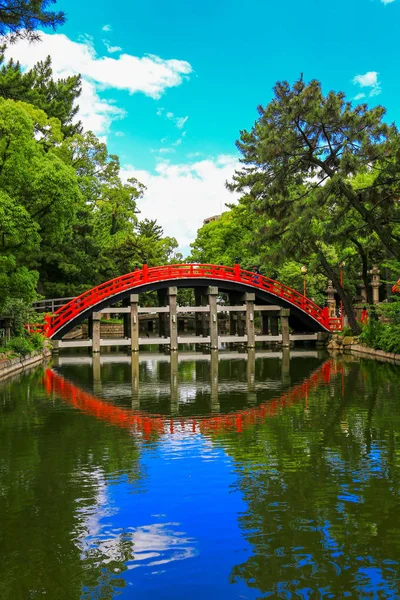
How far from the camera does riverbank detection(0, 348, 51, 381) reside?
20.1 meters


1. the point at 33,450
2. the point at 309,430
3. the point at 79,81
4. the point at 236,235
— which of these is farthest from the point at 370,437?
the point at 79,81

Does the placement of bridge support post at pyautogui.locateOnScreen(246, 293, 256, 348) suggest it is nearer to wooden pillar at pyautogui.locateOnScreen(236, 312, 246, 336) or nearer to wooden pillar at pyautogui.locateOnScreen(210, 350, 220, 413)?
wooden pillar at pyautogui.locateOnScreen(236, 312, 246, 336)

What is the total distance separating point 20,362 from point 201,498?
1731 centimetres

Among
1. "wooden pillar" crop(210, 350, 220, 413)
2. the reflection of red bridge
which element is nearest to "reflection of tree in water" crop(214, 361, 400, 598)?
the reflection of red bridge

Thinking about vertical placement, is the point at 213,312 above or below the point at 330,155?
below

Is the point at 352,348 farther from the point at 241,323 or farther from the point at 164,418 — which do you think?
the point at 164,418

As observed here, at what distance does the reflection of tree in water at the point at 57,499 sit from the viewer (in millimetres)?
5051

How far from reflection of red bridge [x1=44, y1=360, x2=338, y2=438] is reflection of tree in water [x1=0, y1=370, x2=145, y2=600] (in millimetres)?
602

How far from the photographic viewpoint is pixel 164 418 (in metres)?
12.4

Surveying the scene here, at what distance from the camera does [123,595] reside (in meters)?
4.78

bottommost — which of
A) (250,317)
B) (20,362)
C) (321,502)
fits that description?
(321,502)

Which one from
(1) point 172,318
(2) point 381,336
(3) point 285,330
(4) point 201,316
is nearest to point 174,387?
(2) point 381,336

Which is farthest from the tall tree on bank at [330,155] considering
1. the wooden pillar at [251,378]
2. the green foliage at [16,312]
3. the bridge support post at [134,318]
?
the green foliage at [16,312]

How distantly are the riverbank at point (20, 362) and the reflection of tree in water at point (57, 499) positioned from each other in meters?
7.41
